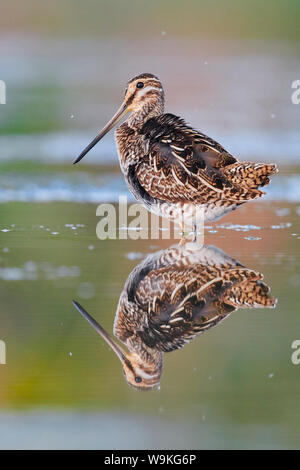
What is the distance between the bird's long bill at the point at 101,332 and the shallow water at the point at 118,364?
35mm

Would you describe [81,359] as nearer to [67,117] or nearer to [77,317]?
[77,317]

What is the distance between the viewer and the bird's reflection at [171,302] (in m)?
4.85

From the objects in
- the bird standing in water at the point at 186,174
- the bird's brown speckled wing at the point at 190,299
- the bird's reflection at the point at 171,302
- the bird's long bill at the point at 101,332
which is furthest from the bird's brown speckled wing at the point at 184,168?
the bird's long bill at the point at 101,332

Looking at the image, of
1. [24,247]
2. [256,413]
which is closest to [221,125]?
[24,247]

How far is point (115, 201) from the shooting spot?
28.9 ft

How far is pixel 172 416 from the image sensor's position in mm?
4148

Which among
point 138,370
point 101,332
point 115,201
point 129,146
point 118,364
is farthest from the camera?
point 115,201

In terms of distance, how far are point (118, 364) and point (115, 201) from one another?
4.14 metres

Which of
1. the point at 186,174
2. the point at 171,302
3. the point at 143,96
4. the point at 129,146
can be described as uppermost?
the point at 143,96

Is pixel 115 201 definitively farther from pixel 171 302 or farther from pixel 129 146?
pixel 171 302

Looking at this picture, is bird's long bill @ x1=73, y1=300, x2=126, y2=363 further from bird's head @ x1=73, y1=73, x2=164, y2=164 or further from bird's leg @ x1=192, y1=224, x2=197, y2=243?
bird's head @ x1=73, y1=73, x2=164, y2=164

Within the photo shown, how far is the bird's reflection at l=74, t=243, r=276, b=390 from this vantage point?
15.9ft

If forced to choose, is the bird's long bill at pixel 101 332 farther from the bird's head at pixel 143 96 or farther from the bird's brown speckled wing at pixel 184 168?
the bird's head at pixel 143 96

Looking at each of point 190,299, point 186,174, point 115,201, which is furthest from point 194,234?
point 190,299
